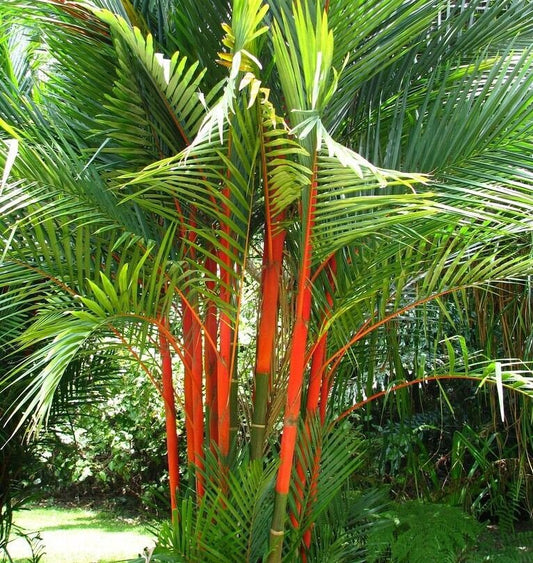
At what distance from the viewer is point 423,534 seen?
2346mm

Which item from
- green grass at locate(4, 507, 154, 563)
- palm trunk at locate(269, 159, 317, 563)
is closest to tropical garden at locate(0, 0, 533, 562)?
palm trunk at locate(269, 159, 317, 563)

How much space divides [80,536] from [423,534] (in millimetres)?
3221

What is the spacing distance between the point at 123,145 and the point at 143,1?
461mm

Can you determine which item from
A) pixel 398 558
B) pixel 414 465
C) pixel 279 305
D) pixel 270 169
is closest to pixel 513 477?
pixel 414 465

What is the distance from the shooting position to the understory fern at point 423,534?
222cm

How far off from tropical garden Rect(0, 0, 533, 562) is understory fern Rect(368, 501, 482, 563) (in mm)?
11

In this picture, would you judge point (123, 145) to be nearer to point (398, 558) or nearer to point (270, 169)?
point (270, 169)

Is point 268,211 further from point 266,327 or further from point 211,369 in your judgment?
point 211,369

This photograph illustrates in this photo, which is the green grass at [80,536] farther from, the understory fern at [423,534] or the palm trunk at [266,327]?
the palm trunk at [266,327]

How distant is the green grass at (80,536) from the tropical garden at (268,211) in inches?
87.9

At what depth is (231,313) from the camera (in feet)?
6.06

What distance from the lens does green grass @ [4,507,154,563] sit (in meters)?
4.34

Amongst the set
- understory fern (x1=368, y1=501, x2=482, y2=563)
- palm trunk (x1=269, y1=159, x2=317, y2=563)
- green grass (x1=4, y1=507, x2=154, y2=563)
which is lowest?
green grass (x1=4, y1=507, x2=154, y2=563)

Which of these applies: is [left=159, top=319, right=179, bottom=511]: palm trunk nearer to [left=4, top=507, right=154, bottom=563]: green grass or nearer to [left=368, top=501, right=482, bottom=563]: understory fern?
[left=368, top=501, right=482, bottom=563]: understory fern
